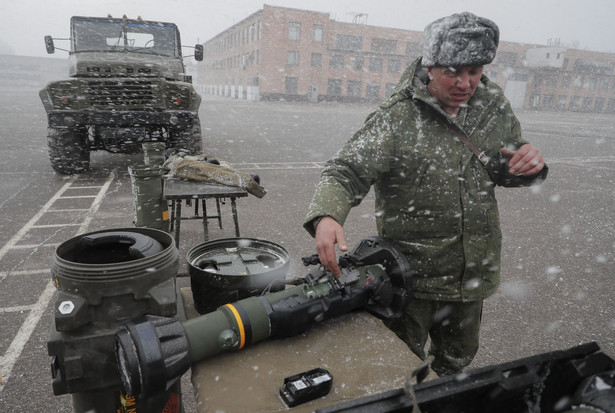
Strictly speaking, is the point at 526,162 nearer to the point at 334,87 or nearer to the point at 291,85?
the point at 291,85

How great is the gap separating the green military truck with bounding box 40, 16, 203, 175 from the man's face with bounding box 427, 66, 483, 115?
6361 mm

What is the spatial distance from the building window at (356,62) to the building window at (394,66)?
12.1 ft

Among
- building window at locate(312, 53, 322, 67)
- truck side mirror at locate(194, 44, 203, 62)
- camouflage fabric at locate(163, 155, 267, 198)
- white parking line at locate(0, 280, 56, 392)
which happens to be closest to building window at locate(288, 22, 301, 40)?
building window at locate(312, 53, 322, 67)

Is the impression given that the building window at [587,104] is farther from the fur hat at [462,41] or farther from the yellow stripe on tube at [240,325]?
the yellow stripe on tube at [240,325]

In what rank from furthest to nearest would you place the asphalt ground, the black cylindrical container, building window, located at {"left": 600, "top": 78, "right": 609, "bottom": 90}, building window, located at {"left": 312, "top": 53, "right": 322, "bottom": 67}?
building window, located at {"left": 600, "top": 78, "right": 609, "bottom": 90}
building window, located at {"left": 312, "top": 53, "right": 322, "bottom": 67}
the asphalt ground
the black cylindrical container

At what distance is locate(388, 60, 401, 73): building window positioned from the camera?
1861 inches

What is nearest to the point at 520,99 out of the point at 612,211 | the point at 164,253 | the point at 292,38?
the point at 292,38

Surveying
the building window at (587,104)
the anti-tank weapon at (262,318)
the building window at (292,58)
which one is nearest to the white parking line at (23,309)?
the anti-tank weapon at (262,318)

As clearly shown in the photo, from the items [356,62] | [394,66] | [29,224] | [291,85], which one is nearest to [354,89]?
[356,62]

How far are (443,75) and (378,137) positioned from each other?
0.38 m

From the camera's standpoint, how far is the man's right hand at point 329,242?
1445 millimetres

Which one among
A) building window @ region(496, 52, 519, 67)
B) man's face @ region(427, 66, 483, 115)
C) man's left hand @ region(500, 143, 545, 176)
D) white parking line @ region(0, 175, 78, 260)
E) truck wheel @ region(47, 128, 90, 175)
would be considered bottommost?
white parking line @ region(0, 175, 78, 260)

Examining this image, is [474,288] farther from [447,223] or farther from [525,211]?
[525,211]

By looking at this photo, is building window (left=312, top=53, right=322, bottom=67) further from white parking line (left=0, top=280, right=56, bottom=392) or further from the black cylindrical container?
the black cylindrical container
